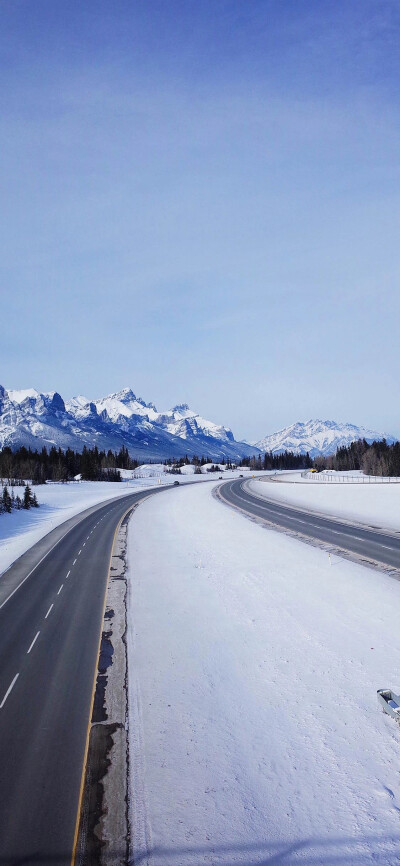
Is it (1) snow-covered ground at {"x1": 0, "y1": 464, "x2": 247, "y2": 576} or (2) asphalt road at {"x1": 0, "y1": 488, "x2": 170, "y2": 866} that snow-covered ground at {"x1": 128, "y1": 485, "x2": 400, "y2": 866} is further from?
(1) snow-covered ground at {"x1": 0, "y1": 464, "x2": 247, "y2": 576}

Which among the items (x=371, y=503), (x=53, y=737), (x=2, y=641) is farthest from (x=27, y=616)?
(x=371, y=503)

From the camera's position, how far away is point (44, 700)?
1363 cm

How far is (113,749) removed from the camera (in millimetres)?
11352

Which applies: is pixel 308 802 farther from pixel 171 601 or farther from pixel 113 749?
pixel 171 601

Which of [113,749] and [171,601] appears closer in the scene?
[113,749]

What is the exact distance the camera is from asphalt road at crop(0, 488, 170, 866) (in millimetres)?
9055

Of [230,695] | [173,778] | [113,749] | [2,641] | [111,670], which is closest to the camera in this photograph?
[173,778]

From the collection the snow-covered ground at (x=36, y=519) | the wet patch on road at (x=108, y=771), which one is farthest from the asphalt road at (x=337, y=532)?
the snow-covered ground at (x=36, y=519)

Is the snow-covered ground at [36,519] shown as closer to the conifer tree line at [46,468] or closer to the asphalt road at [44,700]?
the asphalt road at [44,700]

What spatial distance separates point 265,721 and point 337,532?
2820 cm

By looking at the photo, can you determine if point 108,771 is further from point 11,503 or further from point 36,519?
point 11,503

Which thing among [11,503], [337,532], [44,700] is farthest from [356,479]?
[44,700]

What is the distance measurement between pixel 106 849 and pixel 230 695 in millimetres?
5901

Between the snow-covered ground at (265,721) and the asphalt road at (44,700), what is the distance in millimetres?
1651
